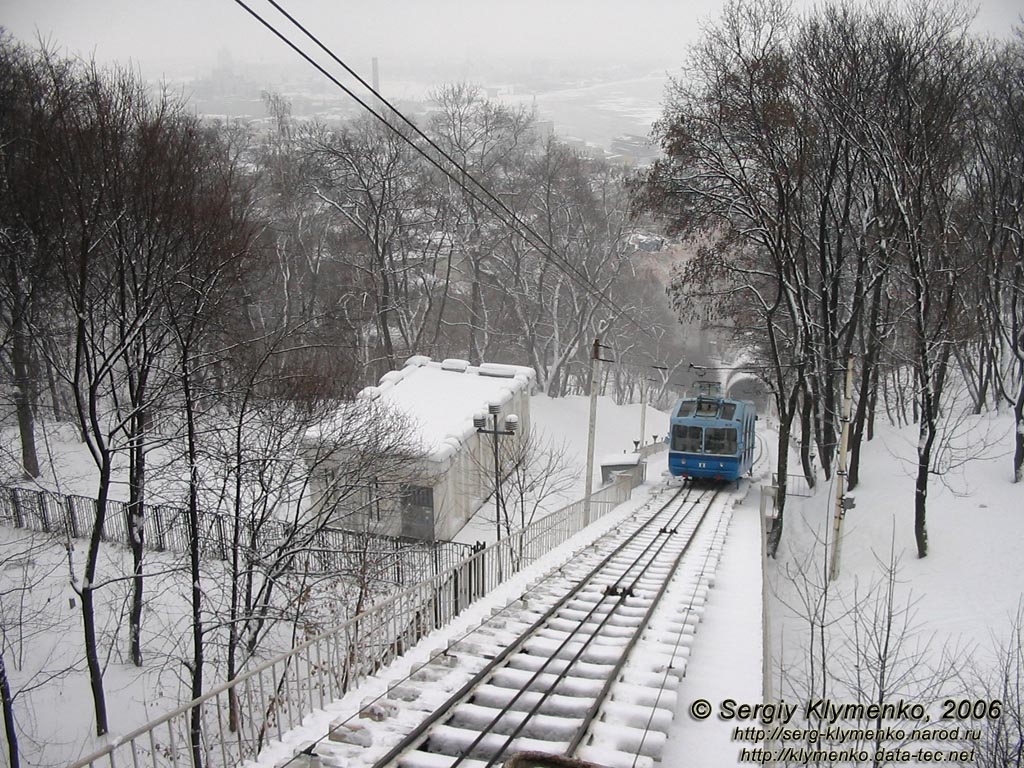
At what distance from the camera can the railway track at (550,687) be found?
595 centimetres

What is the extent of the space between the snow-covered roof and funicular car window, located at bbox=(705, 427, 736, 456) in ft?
22.6

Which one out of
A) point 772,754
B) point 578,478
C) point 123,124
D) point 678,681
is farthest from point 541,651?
point 578,478

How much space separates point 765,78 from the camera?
1680 cm

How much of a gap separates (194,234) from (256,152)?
3278 cm

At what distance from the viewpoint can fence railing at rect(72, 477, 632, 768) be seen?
5895 millimetres

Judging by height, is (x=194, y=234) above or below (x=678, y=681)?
above

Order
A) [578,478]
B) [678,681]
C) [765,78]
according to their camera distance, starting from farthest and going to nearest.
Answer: [578,478]
[765,78]
[678,681]

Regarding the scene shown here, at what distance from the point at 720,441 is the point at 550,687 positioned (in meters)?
17.7

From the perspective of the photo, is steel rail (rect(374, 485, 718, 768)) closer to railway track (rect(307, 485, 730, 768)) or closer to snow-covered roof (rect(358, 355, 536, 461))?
railway track (rect(307, 485, 730, 768))

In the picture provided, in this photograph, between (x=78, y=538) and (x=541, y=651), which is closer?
(x=541, y=651)

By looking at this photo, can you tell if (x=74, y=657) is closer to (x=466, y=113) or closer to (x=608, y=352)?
(x=466, y=113)

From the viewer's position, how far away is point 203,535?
15.2m

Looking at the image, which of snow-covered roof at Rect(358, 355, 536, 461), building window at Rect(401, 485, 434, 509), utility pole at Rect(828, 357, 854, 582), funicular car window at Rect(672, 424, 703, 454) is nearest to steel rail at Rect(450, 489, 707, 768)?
utility pole at Rect(828, 357, 854, 582)

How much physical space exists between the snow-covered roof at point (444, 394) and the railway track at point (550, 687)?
9035 millimetres
